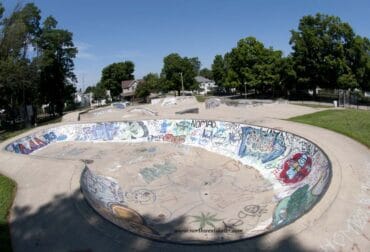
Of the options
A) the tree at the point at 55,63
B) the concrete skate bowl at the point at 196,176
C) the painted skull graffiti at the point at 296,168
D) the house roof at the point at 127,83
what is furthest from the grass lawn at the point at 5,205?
the house roof at the point at 127,83

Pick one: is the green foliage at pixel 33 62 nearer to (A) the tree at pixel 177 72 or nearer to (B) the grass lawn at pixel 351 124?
(A) the tree at pixel 177 72

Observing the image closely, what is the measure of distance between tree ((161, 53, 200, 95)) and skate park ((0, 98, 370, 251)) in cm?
3805

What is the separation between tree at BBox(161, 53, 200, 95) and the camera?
6141 cm

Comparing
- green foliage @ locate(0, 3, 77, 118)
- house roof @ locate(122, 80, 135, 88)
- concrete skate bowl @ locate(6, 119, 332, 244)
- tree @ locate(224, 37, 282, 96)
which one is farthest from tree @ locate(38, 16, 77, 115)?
house roof @ locate(122, 80, 135, 88)

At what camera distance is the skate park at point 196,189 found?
729 cm

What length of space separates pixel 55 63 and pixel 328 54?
124 ft

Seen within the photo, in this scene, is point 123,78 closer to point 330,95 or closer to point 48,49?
point 48,49

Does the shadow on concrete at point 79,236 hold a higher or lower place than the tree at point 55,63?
lower

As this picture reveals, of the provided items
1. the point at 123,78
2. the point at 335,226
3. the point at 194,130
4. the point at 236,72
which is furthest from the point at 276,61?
the point at 123,78

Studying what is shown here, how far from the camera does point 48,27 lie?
41781 millimetres

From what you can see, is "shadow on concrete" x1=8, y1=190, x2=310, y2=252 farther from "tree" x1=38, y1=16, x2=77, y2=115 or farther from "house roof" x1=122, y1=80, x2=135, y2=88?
"house roof" x1=122, y1=80, x2=135, y2=88

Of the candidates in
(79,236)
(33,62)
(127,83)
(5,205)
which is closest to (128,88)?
(127,83)

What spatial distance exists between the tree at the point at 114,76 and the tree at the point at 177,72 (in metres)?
21.3

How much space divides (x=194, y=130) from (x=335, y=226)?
16.4 metres
